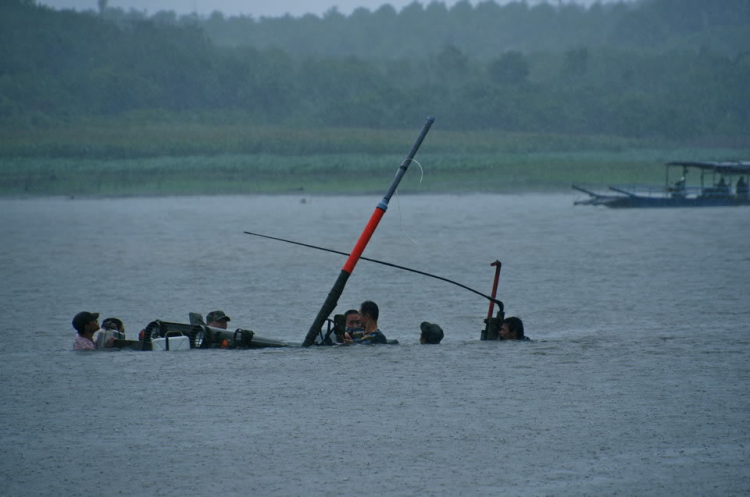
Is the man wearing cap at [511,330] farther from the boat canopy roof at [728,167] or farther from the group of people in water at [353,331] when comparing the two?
the boat canopy roof at [728,167]

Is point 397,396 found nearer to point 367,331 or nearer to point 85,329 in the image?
point 367,331

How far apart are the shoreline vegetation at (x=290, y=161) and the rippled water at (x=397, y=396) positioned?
184ft

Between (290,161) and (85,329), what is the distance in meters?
74.6

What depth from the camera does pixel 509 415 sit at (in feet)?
31.7

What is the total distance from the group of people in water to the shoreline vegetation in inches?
2561

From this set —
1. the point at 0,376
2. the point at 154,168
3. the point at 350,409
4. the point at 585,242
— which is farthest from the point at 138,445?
the point at 154,168

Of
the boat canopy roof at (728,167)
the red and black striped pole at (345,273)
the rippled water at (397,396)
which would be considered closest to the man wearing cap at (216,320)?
the rippled water at (397,396)

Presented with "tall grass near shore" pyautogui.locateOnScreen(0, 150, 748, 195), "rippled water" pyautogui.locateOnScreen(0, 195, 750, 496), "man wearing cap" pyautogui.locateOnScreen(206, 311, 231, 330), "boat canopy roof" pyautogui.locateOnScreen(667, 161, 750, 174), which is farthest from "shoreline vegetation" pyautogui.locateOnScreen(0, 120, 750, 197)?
"man wearing cap" pyautogui.locateOnScreen(206, 311, 231, 330)

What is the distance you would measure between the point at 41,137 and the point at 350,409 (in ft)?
261

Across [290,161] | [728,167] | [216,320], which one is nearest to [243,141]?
[290,161]

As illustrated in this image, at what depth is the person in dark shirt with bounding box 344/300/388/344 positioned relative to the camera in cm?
1362

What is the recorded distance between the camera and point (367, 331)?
13.9 metres

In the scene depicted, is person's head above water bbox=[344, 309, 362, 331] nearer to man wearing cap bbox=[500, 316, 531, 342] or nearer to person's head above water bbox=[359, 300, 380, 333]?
person's head above water bbox=[359, 300, 380, 333]

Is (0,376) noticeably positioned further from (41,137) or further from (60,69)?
(60,69)
